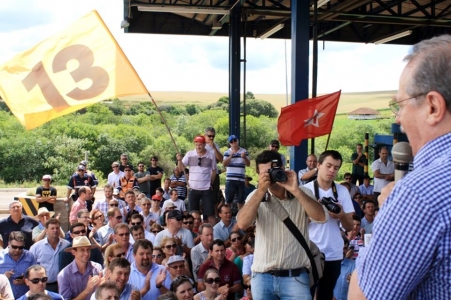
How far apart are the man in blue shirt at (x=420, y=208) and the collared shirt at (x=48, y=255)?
21.8ft

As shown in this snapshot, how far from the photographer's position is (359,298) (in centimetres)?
139

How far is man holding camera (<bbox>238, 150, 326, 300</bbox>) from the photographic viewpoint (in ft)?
13.6

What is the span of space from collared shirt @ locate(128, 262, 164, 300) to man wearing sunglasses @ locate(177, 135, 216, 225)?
12.3 ft

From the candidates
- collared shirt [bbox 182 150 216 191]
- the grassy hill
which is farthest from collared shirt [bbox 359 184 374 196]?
the grassy hill

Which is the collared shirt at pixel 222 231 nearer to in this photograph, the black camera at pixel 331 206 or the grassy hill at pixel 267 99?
the black camera at pixel 331 206

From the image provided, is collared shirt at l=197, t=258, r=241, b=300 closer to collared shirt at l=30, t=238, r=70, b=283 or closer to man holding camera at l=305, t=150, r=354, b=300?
man holding camera at l=305, t=150, r=354, b=300

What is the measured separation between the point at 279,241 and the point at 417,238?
3041 millimetres

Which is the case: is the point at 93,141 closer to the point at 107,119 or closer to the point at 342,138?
the point at 107,119

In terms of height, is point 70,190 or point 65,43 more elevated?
point 65,43

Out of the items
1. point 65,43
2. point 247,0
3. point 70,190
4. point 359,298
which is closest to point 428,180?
point 359,298

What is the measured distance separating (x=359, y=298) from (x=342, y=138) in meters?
36.7

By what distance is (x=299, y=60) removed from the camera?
10352mm

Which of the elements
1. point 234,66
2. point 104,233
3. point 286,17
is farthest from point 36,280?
point 286,17

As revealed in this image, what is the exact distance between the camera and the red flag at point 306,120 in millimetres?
9648
